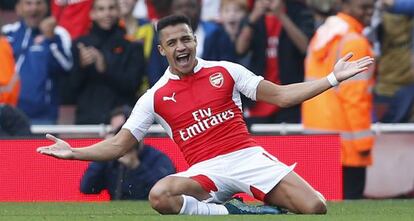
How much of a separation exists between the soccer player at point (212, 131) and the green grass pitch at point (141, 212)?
443 mm

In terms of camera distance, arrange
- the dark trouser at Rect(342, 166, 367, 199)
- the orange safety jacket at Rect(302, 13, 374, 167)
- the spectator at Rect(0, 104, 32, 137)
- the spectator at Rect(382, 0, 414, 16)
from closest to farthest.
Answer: the orange safety jacket at Rect(302, 13, 374, 167), the dark trouser at Rect(342, 166, 367, 199), the spectator at Rect(0, 104, 32, 137), the spectator at Rect(382, 0, 414, 16)

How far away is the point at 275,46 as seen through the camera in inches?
669

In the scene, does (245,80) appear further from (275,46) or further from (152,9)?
(152,9)

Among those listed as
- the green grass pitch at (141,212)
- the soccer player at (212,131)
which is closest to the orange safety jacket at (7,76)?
the green grass pitch at (141,212)

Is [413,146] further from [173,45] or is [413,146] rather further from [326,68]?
[173,45]

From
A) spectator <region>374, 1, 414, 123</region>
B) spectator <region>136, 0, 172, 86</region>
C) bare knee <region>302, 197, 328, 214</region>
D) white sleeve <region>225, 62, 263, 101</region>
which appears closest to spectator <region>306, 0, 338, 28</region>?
spectator <region>374, 1, 414, 123</region>

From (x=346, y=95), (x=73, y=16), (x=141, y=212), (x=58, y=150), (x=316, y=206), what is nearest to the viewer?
(x=58, y=150)

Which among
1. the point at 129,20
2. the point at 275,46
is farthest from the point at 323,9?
the point at 129,20

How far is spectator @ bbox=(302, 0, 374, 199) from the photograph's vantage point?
50.6ft

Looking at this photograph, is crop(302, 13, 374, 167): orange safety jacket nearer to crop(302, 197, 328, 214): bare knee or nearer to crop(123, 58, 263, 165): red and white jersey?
crop(123, 58, 263, 165): red and white jersey

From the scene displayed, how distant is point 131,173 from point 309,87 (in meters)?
3.64

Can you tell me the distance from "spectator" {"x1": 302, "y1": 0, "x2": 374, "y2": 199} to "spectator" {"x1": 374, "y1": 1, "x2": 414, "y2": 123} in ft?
3.98

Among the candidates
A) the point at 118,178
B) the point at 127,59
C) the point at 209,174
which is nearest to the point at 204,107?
the point at 209,174

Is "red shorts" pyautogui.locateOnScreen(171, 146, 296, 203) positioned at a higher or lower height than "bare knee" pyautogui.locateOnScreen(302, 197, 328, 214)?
higher
